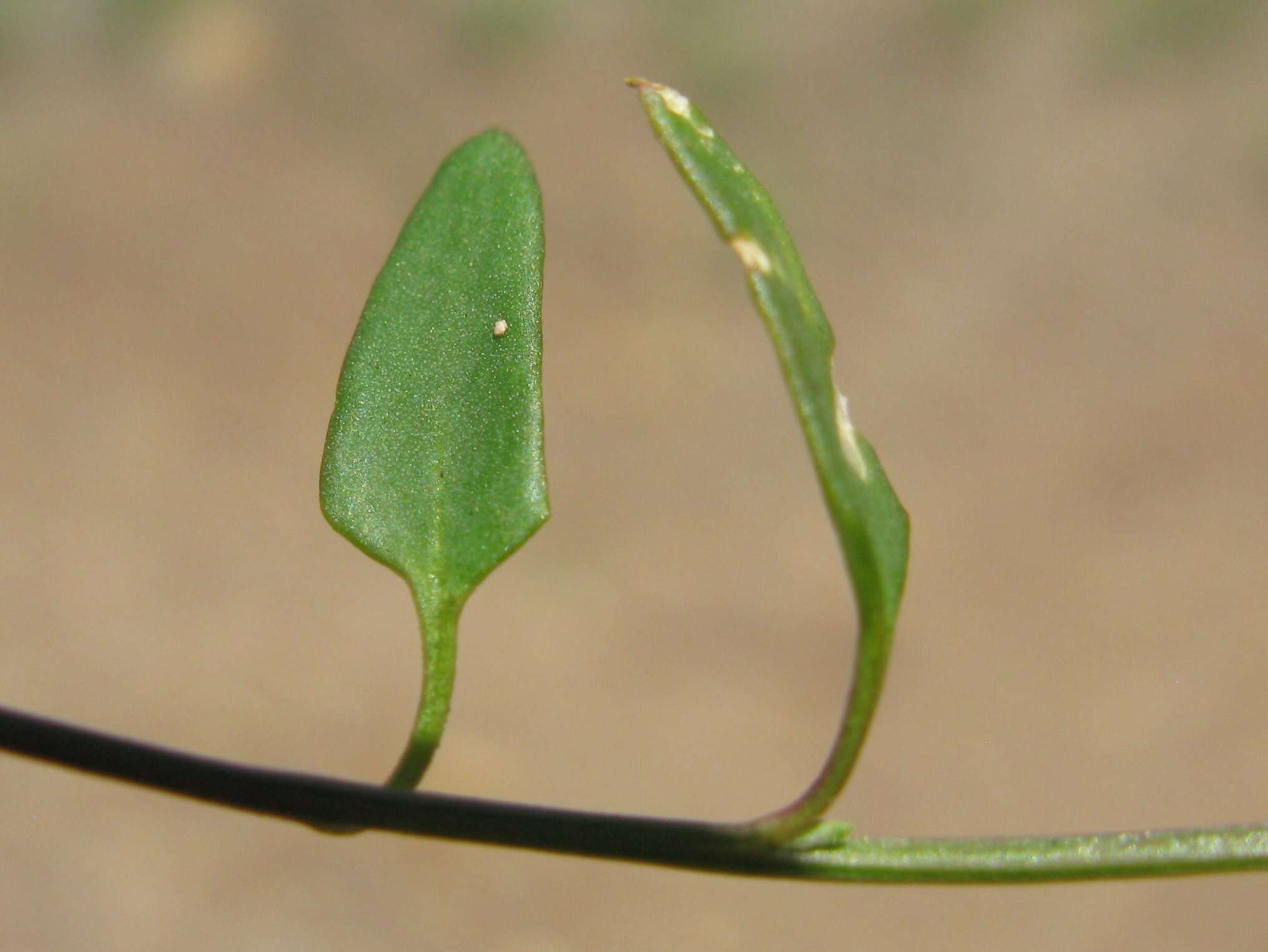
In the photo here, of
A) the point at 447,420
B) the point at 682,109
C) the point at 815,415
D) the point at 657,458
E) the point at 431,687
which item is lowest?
the point at 657,458

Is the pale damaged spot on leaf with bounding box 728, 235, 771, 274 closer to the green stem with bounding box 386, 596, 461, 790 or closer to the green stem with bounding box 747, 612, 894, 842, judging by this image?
the green stem with bounding box 747, 612, 894, 842

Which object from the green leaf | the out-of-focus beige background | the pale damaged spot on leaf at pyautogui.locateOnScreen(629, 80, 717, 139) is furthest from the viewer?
the out-of-focus beige background

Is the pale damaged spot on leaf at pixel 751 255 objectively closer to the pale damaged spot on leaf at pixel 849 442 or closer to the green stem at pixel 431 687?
the pale damaged spot on leaf at pixel 849 442

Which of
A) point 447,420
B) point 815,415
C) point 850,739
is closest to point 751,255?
point 815,415

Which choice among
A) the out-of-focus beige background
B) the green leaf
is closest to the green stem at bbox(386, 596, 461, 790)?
the green leaf

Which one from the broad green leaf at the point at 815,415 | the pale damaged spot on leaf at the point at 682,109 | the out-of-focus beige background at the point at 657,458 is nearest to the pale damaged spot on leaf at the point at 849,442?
the broad green leaf at the point at 815,415

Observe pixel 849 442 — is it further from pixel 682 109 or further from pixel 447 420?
pixel 447 420
